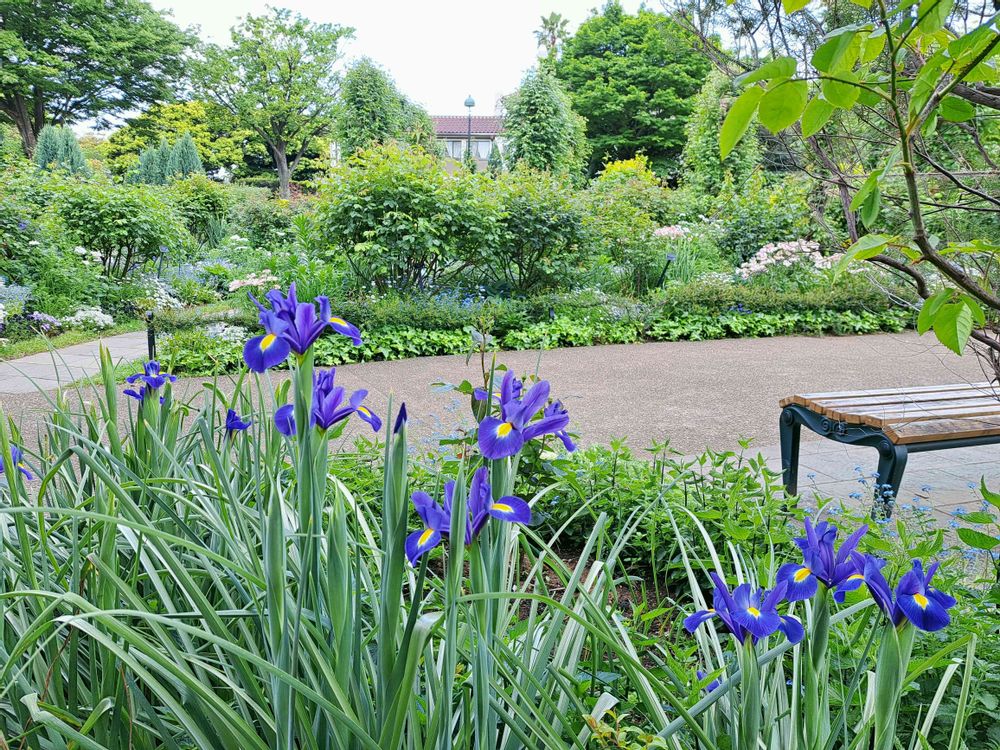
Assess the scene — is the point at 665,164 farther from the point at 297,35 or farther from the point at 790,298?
the point at 790,298

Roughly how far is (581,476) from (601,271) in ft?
25.6

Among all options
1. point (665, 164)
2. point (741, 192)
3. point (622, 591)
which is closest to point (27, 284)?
point (622, 591)

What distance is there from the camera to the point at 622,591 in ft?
7.10

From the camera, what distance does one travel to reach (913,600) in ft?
2.53

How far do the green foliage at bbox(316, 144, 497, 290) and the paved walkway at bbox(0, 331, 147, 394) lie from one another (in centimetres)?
248

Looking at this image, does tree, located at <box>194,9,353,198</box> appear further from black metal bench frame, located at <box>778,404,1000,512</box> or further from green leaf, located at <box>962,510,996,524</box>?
green leaf, located at <box>962,510,996,524</box>

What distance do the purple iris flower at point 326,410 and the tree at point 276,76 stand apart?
1233 inches

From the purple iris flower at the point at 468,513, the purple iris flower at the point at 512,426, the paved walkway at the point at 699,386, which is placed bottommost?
the paved walkway at the point at 699,386

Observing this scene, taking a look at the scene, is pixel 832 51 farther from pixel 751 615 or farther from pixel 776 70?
pixel 751 615

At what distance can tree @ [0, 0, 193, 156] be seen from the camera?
25.9 m

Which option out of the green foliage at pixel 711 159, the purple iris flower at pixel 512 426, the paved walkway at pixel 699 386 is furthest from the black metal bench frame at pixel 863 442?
the green foliage at pixel 711 159

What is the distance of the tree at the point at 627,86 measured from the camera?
32.2 metres

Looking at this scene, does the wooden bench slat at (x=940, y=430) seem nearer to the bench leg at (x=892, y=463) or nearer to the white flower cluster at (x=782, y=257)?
the bench leg at (x=892, y=463)

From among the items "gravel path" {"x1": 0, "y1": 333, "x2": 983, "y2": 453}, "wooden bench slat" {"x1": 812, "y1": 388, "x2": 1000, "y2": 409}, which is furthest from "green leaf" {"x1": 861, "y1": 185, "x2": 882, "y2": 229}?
"gravel path" {"x1": 0, "y1": 333, "x2": 983, "y2": 453}
